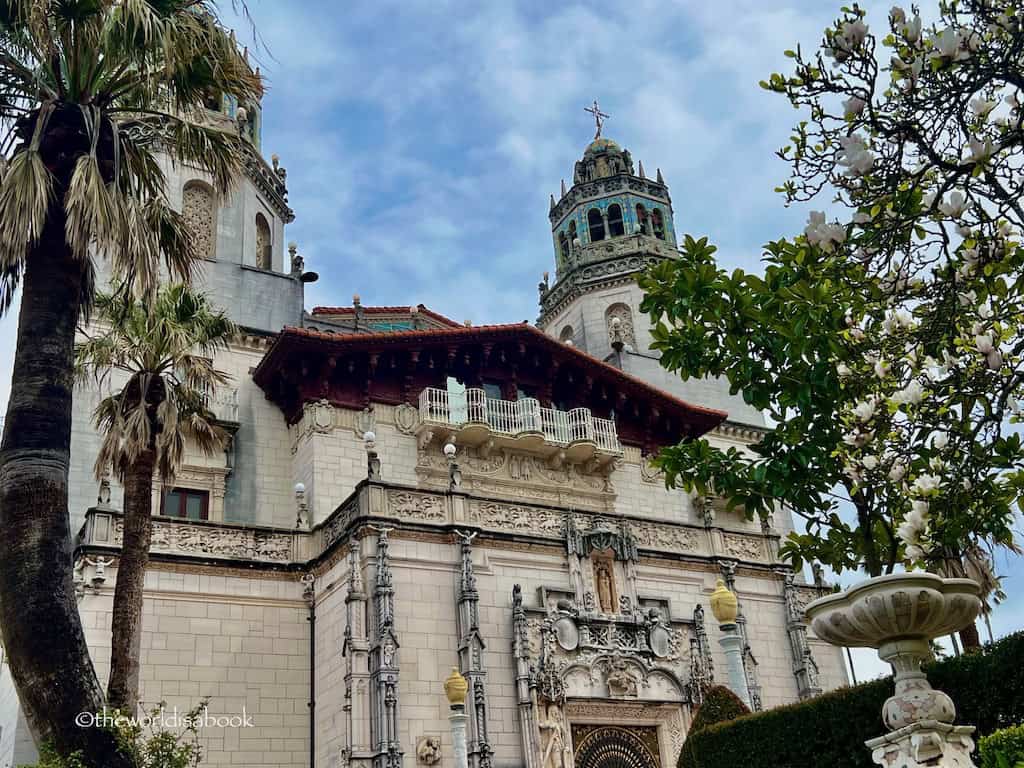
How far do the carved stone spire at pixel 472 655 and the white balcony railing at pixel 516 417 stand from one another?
540 cm

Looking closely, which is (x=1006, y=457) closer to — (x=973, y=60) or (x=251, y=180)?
(x=973, y=60)

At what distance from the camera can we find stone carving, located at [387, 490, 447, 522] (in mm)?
24828

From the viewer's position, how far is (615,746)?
24.8 meters

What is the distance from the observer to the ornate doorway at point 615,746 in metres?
24.3

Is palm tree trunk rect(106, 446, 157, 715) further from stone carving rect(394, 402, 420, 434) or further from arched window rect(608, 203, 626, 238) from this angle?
arched window rect(608, 203, 626, 238)

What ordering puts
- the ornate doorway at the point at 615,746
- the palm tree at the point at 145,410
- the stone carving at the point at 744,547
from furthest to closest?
the stone carving at the point at 744,547
the ornate doorway at the point at 615,746
the palm tree at the point at 145,410

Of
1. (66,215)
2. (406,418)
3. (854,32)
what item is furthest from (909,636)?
(406,418)

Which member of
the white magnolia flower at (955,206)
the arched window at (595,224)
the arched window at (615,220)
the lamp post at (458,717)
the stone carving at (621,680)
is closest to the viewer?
the white magnolia flower at (955,206)

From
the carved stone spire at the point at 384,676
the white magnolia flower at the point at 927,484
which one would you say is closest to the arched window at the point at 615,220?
the carved stone spire at the point at 384,676

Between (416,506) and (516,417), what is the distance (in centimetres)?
618

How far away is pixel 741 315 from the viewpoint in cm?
1202

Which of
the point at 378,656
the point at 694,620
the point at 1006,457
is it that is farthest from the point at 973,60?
the point at 694,620

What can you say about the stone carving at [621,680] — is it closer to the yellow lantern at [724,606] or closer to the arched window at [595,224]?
the yellow lantern at [724,606]

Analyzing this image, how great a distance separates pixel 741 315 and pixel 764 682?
61.4ft
